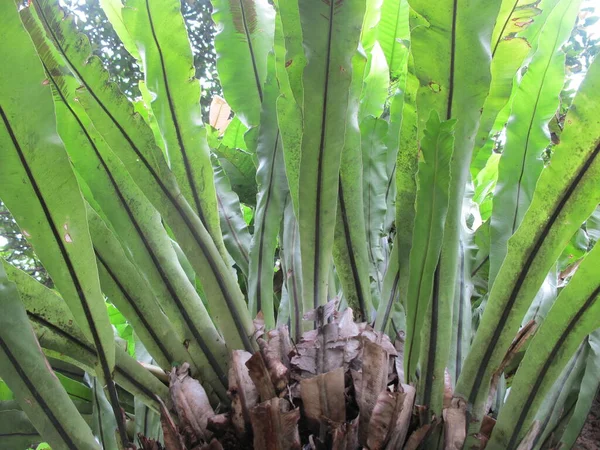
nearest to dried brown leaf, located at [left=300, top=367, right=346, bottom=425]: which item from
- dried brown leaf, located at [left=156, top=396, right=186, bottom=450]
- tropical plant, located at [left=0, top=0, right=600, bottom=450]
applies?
tropical plant, located at [left=0, top=0, right=600, bottom=450]

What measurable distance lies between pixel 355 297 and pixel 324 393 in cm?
22

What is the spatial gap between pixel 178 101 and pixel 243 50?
0.71 feet

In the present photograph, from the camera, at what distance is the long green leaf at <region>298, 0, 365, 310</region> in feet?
1.69

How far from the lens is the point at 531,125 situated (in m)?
0.67

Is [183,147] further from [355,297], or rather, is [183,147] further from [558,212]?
[558,212]

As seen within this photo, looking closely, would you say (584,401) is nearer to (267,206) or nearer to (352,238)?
(352,238)

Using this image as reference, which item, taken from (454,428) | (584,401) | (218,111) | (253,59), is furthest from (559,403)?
(218,111)

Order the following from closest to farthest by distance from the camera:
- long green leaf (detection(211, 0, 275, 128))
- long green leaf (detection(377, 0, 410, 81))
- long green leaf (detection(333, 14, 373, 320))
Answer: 1. long green leaf (detection(333, 14, 373, 320))
2. long green leaf (detection(211, 0, 275, 128))
3. long green leaf (detection(377, 0, 410, 81))

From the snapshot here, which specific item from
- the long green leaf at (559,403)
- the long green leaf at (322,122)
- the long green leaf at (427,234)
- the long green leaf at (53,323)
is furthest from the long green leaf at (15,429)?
the long green leaf at (559,403)

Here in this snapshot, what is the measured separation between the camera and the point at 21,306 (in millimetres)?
503

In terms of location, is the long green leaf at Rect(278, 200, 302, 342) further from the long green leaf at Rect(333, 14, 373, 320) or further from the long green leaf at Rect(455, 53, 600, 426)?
the long green leaf at Rect(455, 53, 600, 426)

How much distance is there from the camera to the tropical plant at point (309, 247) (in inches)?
18.7

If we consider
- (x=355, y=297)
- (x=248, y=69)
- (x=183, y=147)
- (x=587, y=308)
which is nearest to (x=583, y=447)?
(x=587, y=308)

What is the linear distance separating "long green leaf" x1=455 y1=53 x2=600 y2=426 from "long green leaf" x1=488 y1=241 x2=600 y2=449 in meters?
0.03
